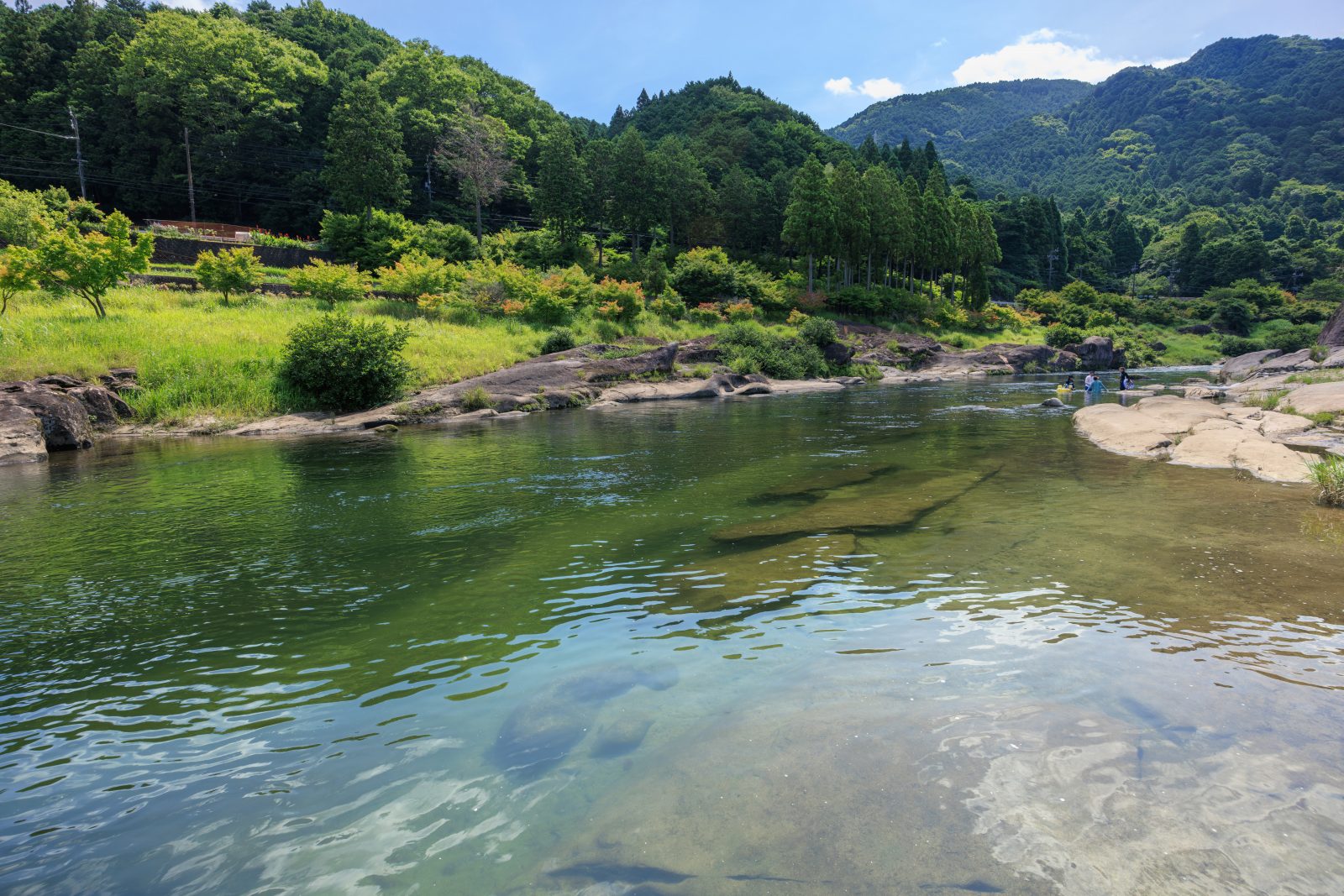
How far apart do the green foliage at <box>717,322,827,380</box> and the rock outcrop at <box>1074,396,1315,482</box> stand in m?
23.6

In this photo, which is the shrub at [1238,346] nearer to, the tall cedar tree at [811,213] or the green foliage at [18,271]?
the tall cedar tree at [811,213]

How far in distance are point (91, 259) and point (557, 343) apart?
65.1 feet

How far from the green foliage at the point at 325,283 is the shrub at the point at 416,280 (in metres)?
2.35

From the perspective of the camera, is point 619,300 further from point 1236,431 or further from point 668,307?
point 1236,431

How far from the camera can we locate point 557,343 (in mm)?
37656

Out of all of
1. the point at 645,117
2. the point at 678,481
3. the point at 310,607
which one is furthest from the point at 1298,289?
the point at 310,607

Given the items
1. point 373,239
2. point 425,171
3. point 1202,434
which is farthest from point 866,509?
point 425,171

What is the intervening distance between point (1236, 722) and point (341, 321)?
28.0m

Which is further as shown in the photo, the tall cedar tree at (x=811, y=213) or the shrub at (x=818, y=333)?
the tall cedar tree at (x=811, y=213)

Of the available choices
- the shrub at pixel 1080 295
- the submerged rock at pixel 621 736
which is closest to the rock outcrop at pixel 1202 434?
the submerged rock at pixel 621 736

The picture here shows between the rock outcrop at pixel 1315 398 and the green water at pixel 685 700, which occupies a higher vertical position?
the rock outcrop at pixel 1315 398

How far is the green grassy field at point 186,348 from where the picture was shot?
76.1 feet

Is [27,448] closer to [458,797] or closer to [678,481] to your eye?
[678,481]

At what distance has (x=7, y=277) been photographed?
25578mm
